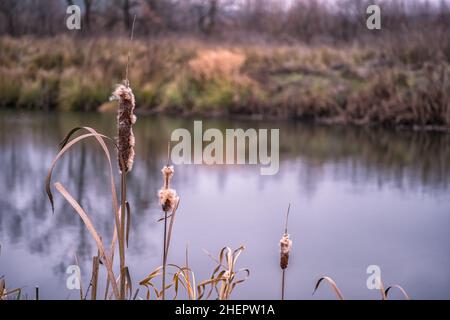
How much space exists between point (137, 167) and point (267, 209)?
1653 millimetres

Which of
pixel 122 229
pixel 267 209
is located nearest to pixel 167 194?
pixel 122 229

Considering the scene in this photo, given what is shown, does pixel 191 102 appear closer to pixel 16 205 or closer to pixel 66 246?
pixel 16 205

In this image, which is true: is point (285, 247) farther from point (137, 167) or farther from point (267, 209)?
point (137, 167)

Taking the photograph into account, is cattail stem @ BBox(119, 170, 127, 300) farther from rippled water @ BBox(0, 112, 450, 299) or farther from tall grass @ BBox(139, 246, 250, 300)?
rippled water @ BBox(0, 112, 450, 299)

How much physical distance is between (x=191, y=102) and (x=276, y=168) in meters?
2.63

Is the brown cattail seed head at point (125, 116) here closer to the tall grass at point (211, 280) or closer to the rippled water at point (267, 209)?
the tall grass at point (211, 280)

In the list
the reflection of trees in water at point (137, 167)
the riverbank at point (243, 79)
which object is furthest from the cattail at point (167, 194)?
the riverbank at point (243, 79)

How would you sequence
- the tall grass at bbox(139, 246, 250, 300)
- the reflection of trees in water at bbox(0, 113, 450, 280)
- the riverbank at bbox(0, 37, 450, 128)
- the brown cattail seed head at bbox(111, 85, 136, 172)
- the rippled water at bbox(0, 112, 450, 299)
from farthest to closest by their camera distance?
the riverbank at bbox(0, 37, 450, 128), the reflection of trees in water at bbox(0, 113, 450, 280), the rippled water at bbox(0, 112, 450, 299), the tall grass at bbox(139, 246, 250, 300), the brown cattail seed head at bbox(111, 85, 136, 172)

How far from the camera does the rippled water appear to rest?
3.38 metres

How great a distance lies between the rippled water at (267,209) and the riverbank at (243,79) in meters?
0.32

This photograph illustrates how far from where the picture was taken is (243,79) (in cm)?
840

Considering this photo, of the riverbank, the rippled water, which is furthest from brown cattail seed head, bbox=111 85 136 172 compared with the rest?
the riverbank

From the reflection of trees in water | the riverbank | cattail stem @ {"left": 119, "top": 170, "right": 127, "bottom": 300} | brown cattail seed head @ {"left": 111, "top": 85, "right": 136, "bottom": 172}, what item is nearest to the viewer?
brown cattail seed head @ {"left": 111, "top": 85, "right": 136, "bottom": 172}

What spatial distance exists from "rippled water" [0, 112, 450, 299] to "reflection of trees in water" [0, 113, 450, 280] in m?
0.01
